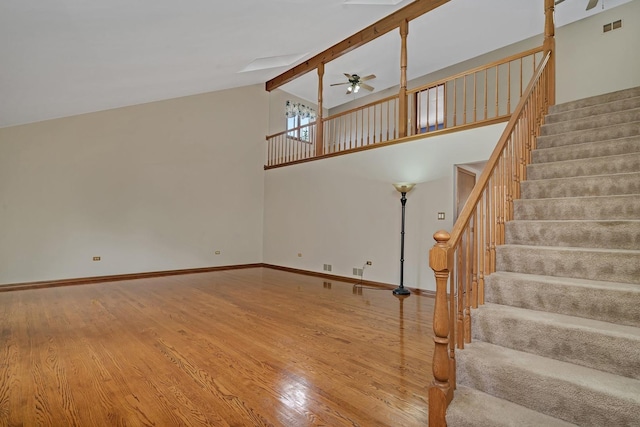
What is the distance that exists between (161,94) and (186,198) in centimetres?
212

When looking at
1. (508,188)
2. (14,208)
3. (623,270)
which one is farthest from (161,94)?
(623,270)

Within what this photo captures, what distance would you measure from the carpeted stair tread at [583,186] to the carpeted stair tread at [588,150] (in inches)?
21.3

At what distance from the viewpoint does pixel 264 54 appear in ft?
17.7

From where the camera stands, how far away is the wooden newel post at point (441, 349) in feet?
5.11

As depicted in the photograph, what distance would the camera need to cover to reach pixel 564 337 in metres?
1.63

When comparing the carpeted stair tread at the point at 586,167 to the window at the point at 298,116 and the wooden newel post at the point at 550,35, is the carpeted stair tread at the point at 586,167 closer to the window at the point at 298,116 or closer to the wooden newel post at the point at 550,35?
the wooden newel post at the point at 550,35

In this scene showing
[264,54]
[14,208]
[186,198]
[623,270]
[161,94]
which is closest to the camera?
[623,270]

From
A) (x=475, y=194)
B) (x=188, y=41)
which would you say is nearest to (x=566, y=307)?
(x=475, y=194)

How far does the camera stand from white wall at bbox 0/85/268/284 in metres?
5.09

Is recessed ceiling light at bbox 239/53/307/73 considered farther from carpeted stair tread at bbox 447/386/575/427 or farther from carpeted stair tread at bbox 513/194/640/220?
carpeted stair tread at bbox 447/386/575/427

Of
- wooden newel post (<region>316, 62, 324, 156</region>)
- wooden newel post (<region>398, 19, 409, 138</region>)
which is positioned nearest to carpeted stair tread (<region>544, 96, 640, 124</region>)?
wooden newel post (<region>398, 19, 409, 138</region>)

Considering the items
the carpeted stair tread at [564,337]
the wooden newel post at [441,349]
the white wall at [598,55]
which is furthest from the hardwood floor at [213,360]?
the white wall at [598,55]

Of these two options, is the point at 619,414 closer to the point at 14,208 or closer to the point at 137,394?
the point at 137,394

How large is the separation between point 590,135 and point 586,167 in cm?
65
